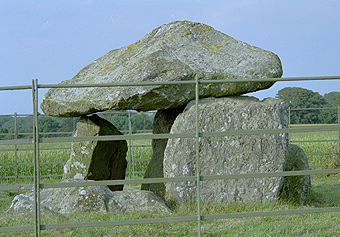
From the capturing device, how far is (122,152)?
8.46m

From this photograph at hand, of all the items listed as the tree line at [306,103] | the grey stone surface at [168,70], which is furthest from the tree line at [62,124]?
the tree line at [306,103]

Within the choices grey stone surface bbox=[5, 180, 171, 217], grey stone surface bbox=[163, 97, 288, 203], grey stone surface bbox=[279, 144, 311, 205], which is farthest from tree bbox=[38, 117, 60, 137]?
grey stone surface bbox=[279, 144, 311, 205]

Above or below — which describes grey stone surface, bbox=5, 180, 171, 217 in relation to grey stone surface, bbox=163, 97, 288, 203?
below

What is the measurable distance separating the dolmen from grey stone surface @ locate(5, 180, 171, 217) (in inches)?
20.5

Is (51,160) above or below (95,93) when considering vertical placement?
below

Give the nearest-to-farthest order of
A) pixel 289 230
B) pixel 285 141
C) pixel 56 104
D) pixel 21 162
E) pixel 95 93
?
pixel 289 230 → pixel 285 141 → pixel 95 93 → pixel 56 104 → pixel 21 162

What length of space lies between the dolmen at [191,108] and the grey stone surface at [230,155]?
2cm

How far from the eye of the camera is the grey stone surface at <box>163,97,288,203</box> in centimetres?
620

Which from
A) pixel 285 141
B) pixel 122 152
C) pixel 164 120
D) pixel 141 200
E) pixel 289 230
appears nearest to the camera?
pixel 289 230

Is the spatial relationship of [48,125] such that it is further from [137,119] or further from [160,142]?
[160,142]

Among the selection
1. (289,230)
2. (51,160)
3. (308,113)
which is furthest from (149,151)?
(308,113)

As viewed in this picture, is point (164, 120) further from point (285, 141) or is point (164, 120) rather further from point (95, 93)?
point (285, 141)

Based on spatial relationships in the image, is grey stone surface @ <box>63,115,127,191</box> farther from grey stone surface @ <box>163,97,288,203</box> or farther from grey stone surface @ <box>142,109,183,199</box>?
grey stone surface @ <box>163,97,288,203</box>

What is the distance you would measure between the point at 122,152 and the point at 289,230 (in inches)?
164
